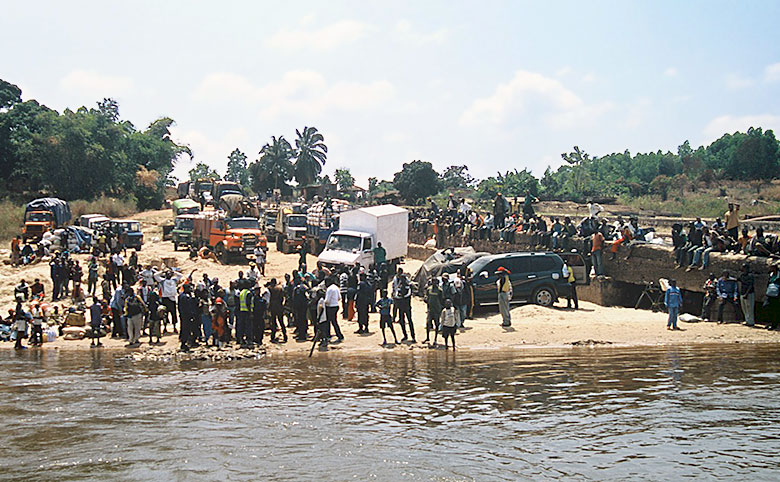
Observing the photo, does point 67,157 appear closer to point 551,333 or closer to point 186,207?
point 186,207

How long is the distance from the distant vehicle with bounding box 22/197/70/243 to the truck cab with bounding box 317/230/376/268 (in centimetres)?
1898

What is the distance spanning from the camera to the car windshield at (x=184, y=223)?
119 ft

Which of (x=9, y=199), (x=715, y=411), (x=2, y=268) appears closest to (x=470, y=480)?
(x=715, y=411)

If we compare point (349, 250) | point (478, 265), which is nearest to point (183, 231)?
point (349, 250)

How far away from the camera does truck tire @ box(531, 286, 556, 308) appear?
1983 cm

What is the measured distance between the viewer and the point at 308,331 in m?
18.0

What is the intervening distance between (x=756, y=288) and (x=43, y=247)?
94.7 feet

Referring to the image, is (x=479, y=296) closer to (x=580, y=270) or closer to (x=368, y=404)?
(x=580, y=270)

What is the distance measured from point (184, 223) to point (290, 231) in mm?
5769

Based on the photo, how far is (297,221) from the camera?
35.7 m

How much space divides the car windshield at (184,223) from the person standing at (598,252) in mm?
21637

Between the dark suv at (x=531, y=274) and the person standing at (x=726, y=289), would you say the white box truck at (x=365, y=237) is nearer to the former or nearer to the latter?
the dark suv at (x=531, y=274)

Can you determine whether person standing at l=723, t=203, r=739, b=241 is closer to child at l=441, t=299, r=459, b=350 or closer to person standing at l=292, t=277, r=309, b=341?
child at l=441, t=299, r=459, b=350

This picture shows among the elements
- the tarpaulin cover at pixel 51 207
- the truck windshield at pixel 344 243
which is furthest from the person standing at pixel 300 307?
the tarpaulin cover at pixel 51 207
